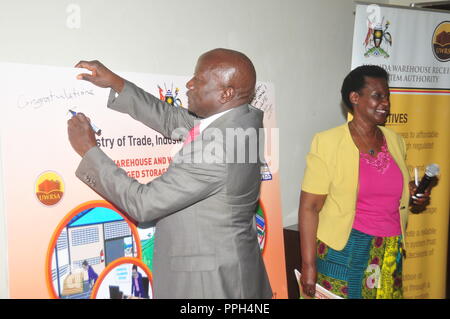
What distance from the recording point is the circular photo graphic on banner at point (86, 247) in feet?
6.22

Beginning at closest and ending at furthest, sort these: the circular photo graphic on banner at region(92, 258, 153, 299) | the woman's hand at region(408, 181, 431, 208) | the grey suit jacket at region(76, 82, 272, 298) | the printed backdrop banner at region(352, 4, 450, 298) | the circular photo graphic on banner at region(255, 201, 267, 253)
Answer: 1. the grey suit jacket at region(76, 82, 272, 298)
2. the circular photo graphic on banner at region(92, 258, 153, 299)
3. the woman's hand at region(408, 181, 431, 208)
4. the circular photo graphic on banner at region(255, 201, 267, 253)
5. the printed backdrop banner at region(352, 4, 450, 298)

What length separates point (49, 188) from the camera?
1.88 metres

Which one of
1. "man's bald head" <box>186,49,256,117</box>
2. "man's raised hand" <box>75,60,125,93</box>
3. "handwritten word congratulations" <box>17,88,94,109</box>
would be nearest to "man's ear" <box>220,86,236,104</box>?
"man's bald head" <box>186,49,256,117</box>

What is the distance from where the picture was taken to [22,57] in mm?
1852

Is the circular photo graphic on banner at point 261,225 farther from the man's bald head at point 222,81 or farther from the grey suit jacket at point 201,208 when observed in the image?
the man's bald head at point 222,81

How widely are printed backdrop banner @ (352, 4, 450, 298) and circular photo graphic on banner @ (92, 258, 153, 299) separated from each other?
6.16 feet

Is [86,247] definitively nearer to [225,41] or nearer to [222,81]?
[222,81]

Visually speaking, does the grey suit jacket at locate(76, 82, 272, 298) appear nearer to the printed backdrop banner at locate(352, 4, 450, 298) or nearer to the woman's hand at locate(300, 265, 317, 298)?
the woman's hand at locate(300, 265, 317, 298)

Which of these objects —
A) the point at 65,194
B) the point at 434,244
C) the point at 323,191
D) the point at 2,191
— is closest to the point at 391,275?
the point at 323,191

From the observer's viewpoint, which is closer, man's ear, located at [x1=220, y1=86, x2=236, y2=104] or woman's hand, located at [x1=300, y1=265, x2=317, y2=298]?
man's ear, located at [x1=220, y1=86, x2=236, y2=104]

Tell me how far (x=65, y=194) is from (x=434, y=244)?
263 centimetres

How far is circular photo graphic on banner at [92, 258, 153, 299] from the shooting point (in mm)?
2037

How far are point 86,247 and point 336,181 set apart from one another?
125cm

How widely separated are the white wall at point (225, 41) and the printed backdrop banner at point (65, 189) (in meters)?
0.11
